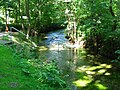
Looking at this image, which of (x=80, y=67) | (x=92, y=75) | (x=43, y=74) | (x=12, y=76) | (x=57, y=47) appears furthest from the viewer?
(x=57, y=47)

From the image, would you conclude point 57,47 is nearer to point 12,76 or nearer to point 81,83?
point 81,83

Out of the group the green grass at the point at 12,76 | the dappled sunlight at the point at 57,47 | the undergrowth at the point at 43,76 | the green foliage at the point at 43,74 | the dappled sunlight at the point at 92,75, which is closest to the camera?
the green grass at the point at 12,76

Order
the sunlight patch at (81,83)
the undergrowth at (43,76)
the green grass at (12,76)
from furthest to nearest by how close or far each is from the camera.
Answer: the sunlight patch at (81,83), the undergrowth at (43,76), the green grass at (12,76)

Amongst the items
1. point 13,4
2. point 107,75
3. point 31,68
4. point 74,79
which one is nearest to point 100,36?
point 107,75

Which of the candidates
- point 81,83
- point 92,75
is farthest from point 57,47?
point 81,83

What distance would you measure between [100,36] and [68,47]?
5498 mm

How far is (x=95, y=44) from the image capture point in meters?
33.2

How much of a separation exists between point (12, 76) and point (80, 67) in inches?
400

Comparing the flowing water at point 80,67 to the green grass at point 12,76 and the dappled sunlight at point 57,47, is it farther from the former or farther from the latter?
the green grass at point 12,76

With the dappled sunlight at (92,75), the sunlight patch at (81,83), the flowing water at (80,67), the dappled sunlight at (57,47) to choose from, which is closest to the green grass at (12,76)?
the flowing water at (80,67)

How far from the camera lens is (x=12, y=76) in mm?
16766

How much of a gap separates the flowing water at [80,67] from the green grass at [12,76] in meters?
4.33

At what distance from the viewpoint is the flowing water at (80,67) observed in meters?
20.6

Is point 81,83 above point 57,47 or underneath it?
underneath
